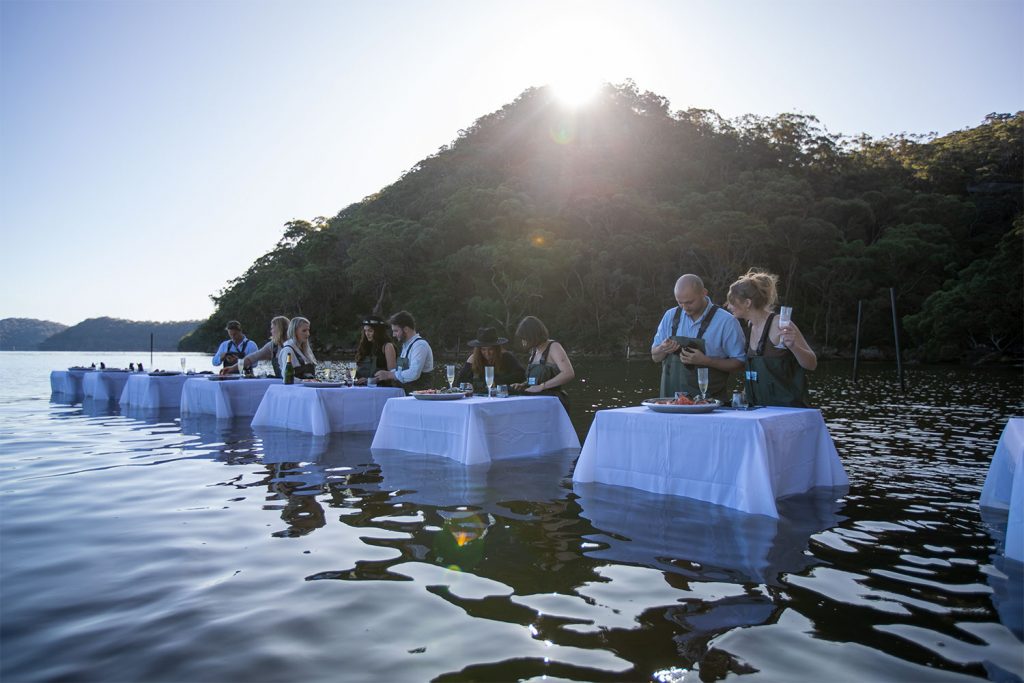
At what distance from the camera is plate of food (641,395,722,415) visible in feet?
15.6

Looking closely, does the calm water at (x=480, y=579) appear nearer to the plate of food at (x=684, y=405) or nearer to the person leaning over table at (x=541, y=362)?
the plate of food at (x=684, y=405)

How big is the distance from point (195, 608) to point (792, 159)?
72669 mm

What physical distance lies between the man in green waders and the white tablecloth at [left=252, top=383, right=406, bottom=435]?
4.03m

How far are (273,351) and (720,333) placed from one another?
7.91 m

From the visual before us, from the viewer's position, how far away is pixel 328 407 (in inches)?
345

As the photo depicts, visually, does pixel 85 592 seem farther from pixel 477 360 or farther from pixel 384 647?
pixel 477 360

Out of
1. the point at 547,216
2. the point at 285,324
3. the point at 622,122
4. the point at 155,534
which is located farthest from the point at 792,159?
the point at 155,534

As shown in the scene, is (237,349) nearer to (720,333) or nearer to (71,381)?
(71,381)

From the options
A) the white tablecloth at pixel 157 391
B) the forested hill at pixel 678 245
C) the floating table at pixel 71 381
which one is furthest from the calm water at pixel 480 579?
the forested hill at pixel 678 245

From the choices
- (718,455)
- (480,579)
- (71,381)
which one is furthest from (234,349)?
(480,579)

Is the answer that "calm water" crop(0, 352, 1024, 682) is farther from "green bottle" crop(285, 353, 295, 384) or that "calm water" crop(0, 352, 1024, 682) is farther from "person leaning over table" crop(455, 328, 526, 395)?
"green bottle" crop(285, 353, 295, 384)

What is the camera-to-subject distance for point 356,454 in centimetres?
730

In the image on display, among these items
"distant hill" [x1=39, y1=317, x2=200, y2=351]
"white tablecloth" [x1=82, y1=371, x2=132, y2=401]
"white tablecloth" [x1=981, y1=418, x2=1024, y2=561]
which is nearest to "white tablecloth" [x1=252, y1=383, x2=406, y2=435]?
"white tablecloth" [x1=981, y1=418, x2=1024, y2=561]

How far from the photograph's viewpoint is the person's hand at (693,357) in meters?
5.55
